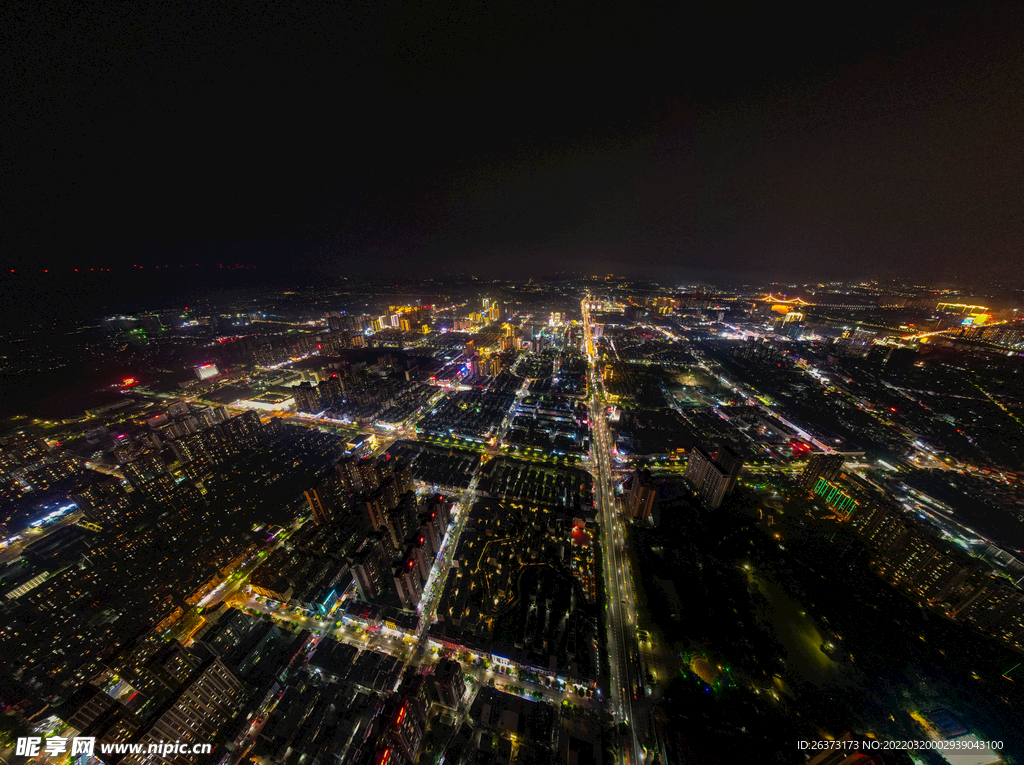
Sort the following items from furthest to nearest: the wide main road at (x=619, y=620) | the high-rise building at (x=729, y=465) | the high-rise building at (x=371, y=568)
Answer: the high-rise building at (x=729, y=465) < the high-rise building at (x=371, y=568) < the wide main road at (x=619, y=620)

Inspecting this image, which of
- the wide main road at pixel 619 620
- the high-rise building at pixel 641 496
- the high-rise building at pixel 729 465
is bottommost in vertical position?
the wide main road at pixel 619 620

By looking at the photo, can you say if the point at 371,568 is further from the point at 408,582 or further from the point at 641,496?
the point at 641,496

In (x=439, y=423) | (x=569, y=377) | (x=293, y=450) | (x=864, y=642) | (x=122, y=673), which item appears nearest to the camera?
(x=122, y=673)

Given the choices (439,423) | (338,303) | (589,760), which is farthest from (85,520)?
(338,303)

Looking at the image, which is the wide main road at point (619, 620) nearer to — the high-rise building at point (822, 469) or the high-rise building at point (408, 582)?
the high-rise building at point (408, 582)

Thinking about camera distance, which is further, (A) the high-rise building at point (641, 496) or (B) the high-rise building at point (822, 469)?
(B) the high-rise building at point (822, 469)

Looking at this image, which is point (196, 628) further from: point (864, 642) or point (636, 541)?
point (864, 642)

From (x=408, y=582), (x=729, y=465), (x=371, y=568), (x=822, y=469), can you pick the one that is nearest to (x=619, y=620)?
(x=408, y=582)

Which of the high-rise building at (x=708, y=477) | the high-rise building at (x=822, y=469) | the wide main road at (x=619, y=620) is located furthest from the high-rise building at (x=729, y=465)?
the wide main road at (x=619, y=620)
